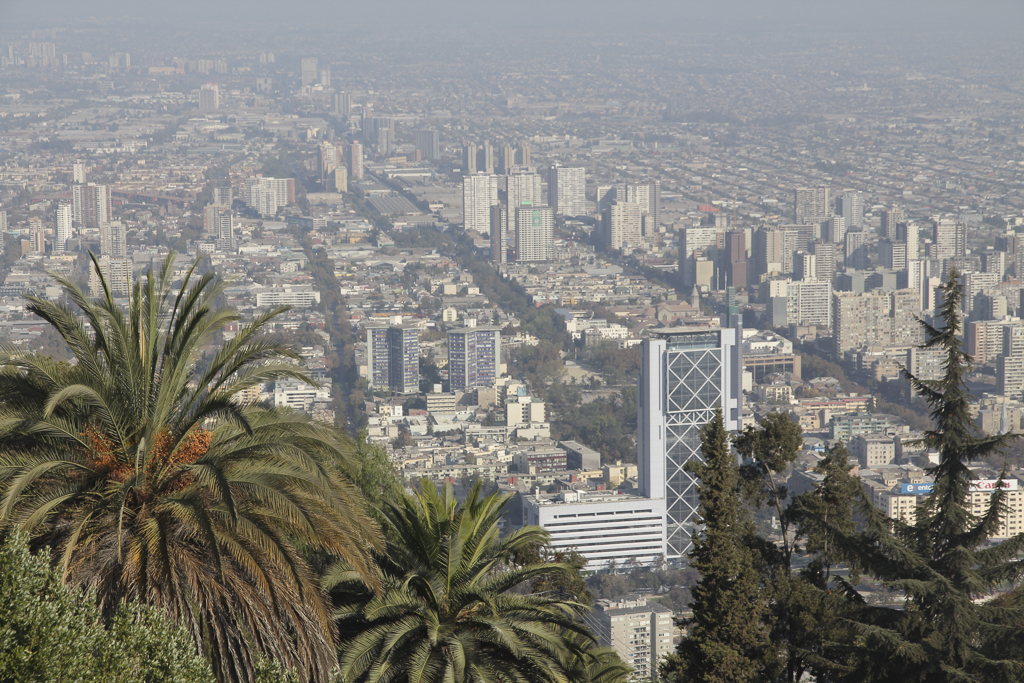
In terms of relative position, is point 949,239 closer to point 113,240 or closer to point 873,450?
point 873,450

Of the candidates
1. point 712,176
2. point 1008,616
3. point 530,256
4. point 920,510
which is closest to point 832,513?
point 920,510

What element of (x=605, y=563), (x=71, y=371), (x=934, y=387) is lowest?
(x=605, y=563)

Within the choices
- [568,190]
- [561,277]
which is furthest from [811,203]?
[561,277]

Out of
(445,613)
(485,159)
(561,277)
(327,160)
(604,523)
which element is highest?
(445,613)

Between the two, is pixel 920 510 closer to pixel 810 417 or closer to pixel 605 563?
pixel 605 563

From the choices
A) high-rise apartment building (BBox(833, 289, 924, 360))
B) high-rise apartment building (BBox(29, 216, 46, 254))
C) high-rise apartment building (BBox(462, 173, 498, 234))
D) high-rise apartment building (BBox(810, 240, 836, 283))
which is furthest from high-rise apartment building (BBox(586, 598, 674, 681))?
high-rise apartment building (BBox(462, 173, 498, 234))

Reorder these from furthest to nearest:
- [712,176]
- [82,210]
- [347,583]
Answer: [712,176]
[82,210]
[347,583]

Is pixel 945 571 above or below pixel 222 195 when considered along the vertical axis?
above
